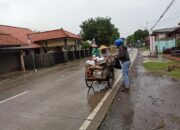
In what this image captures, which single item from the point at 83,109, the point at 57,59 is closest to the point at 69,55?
the point at 57,59

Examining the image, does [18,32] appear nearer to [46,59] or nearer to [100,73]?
[46,59]

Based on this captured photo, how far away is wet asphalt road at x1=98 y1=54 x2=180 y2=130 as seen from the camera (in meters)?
5.42

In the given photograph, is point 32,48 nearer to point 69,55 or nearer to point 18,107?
point 69,55

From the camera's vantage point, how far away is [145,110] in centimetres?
654

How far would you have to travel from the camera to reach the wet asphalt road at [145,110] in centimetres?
542

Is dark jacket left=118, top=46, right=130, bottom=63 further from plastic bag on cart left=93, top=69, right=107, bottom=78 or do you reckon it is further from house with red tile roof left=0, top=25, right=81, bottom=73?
house with red tile roof left=0, top=25, right=81, bottom=73

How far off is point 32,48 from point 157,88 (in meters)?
26.2

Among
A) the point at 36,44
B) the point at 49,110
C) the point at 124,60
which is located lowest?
the point at 49,110

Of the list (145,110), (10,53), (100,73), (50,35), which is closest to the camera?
(145,110)

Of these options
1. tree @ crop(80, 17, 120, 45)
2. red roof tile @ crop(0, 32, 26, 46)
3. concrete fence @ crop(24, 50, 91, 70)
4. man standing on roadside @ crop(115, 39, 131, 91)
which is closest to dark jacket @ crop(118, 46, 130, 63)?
man standing on roadside @ crop(115, 39, 131, 91)

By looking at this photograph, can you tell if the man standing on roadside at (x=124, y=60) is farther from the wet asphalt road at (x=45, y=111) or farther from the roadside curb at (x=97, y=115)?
the wet asphalt road at (x=45, y=111)

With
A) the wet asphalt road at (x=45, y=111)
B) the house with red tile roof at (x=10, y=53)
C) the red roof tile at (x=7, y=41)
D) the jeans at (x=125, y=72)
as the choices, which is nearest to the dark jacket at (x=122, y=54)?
the jeans at (x=125, y=72)

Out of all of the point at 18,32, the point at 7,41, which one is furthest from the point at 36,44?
the point at 7,41

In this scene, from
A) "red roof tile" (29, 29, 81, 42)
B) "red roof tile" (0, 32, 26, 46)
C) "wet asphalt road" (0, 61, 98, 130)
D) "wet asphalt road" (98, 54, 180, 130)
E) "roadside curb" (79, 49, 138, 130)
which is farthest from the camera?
"red roof tile" (29, 29, 81, 42)
